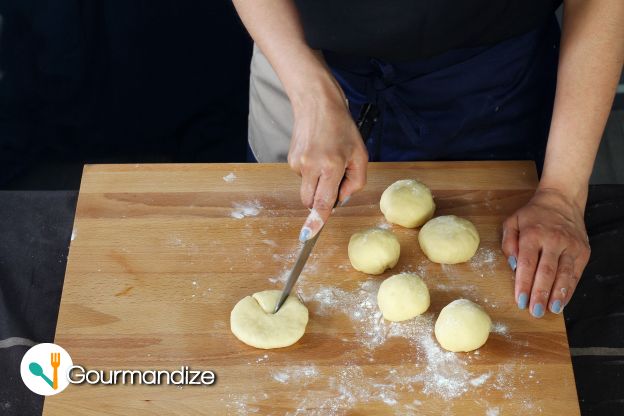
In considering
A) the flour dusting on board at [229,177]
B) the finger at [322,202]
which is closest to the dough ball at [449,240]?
the finger at [322,202]

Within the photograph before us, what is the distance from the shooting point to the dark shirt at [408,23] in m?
1.55

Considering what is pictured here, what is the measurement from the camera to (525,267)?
151 cm

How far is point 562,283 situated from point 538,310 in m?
0.08

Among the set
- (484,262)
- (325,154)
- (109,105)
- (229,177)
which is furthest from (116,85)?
(484,262)

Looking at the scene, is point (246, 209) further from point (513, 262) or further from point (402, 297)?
point (513, 262)

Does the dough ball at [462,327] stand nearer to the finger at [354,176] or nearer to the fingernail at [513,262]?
the fingernail at [513,262]

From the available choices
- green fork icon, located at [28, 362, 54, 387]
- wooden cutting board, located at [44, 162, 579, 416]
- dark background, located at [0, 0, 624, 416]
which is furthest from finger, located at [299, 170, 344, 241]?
dark background, located at [0, 0, 624, 416]

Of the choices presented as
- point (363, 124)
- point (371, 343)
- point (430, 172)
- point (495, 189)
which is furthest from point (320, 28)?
point (371, 343)

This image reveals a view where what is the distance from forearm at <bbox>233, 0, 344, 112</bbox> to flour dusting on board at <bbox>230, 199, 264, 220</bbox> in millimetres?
240

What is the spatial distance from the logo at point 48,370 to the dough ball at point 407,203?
2.42 feet

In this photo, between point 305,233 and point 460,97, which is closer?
point 305,233

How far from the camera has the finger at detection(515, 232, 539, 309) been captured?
1494 millimetres

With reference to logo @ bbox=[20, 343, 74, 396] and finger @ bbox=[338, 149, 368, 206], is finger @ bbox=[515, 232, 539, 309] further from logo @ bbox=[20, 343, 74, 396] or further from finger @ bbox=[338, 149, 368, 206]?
logo @ bbox=[20, 343, 74, 396]

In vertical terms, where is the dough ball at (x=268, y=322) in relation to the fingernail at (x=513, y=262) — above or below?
below
